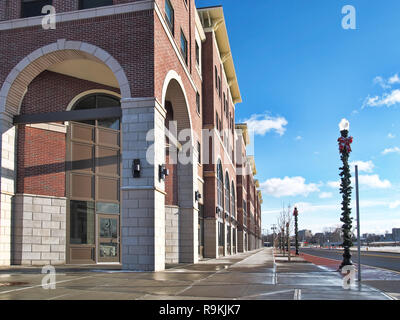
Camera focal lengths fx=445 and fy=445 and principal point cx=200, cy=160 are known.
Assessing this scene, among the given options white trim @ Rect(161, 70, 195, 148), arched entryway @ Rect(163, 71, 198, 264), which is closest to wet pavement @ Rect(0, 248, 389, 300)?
white trim @ Rect(161, 70, 195, 148)

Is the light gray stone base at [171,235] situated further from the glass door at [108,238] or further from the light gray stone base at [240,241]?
the light gray stone base at [240,241]

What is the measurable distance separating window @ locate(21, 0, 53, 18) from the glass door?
9372 millimetres

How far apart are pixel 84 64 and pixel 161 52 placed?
12.4 feet

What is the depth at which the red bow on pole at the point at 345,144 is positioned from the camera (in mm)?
17578

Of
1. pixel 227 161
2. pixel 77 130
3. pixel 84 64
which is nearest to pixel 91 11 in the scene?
pixel 84 64

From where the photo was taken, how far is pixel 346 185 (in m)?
17.8

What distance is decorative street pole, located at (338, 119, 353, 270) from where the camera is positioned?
57.8 ft

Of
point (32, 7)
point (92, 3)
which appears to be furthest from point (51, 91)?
point (92, 3)

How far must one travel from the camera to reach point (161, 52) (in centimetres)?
1798

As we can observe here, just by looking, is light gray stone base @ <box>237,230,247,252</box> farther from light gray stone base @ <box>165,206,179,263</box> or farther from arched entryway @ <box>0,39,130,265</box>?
arched entryway @ <box>0,39,130,265</box>

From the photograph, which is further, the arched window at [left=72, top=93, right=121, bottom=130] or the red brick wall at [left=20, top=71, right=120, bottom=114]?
the arched window at [left=72, top=93, right=121, bottom=130]

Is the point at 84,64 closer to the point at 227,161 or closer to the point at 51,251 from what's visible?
the point at 51,251

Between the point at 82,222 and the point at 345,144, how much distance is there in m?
12.2

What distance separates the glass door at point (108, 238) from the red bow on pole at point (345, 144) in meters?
11.0
